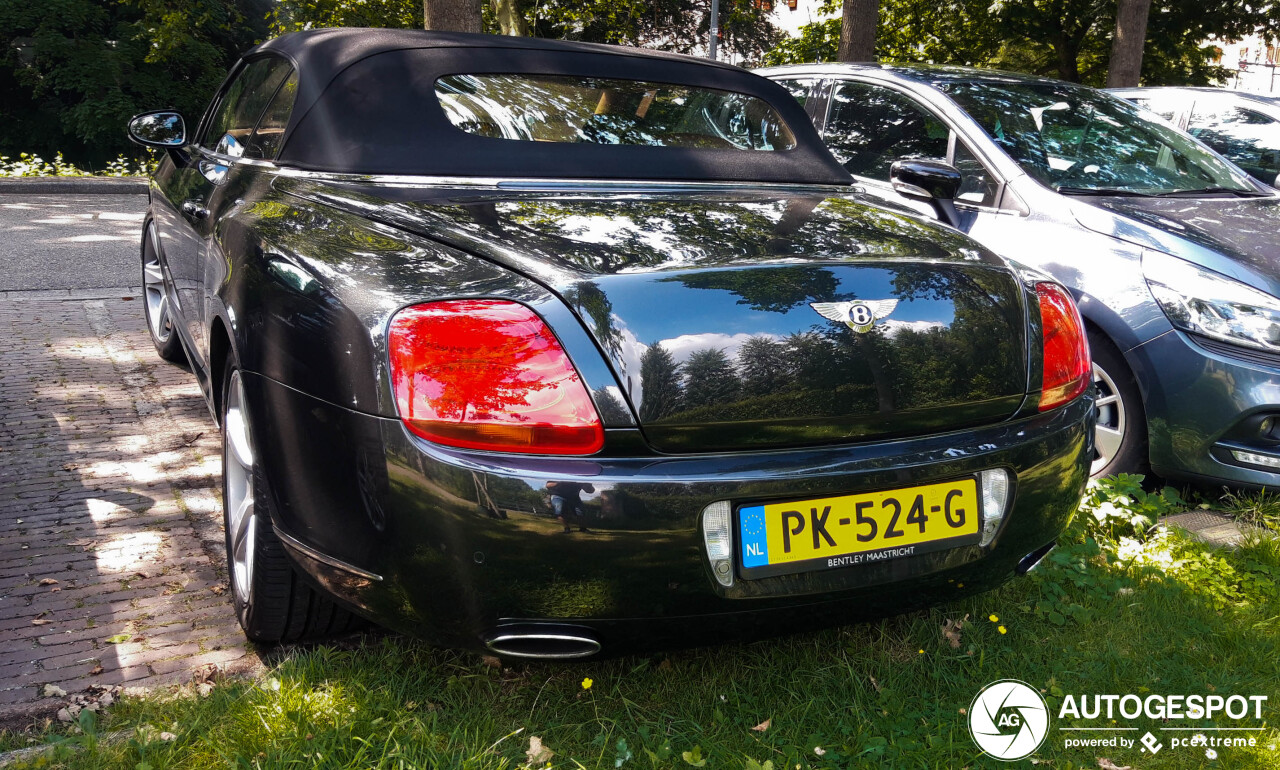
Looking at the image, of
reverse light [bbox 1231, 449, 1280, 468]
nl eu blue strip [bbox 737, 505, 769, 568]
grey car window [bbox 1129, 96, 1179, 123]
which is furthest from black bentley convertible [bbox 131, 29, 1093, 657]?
grey car window [bbox 1129, 96, 1179, 123]

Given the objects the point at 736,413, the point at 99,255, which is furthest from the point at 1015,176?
the point at 99,255

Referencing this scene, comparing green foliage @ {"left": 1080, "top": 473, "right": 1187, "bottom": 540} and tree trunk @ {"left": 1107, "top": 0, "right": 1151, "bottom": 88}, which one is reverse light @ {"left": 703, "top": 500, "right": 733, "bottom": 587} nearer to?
Answer: green foliage @ {"left": 1080, "top": 473, "right": 1187, "bottom": 540}

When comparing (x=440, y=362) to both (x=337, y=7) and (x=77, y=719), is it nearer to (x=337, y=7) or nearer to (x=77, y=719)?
(x=77, y=719)

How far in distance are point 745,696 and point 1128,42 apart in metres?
13.5

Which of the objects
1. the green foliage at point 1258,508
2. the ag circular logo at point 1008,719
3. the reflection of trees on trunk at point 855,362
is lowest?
the green foliage at point 1258,508

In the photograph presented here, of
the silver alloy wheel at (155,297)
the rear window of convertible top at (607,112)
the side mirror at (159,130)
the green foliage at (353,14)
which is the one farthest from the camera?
the green foliage at (353,14)

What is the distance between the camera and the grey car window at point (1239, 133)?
23.9 feet

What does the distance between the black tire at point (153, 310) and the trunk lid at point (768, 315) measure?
2965 millimetres

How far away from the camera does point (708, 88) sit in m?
3.52

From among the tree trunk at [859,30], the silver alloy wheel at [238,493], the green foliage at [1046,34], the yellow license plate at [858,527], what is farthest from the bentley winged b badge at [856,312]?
the green foliage at [1046,34]

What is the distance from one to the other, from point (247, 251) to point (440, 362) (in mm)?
897

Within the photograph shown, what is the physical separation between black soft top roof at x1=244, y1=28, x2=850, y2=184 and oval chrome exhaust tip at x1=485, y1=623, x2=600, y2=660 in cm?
132

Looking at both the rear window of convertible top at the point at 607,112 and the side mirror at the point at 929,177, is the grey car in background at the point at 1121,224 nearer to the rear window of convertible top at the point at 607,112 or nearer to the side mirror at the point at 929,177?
the side mirror at the point at 929,177

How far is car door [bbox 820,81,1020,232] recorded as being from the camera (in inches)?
173
